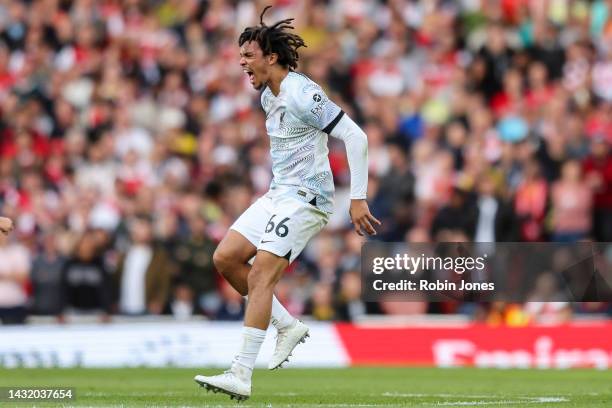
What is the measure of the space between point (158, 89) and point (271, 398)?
12154 millimetres

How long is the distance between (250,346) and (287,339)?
2.73ft

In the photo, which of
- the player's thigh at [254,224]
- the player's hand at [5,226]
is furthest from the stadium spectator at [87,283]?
the player's hand at [5,226]

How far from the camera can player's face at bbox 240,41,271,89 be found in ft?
34.3

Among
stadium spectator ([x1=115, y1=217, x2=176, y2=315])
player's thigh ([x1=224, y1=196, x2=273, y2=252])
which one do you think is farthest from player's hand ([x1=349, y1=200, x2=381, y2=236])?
stadium spectator ([x1=115, y1=217, x2=176, y2=315])

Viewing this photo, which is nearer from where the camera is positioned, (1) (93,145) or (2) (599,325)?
(2) (599,325)

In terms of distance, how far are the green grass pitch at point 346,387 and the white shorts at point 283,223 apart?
3.55ft

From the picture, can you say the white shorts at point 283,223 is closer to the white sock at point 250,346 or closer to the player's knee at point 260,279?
the player's knee at point 260,279

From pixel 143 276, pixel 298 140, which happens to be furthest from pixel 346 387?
pixel 143 276

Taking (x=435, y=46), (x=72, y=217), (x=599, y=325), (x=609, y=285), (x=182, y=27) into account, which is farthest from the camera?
(x=182, y=27)

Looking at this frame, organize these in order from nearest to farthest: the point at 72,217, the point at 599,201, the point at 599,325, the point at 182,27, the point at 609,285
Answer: the point at 609,285 < the point at 599,325 < the point at 599,201 < the point at 72,217 < the point at 182,27

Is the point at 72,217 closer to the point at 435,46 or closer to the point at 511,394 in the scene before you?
the point at 435,46

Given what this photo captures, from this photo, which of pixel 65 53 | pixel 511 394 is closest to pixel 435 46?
pixel 65 53

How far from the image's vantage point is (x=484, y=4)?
874 inches

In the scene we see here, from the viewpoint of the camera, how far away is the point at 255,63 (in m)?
10.5
